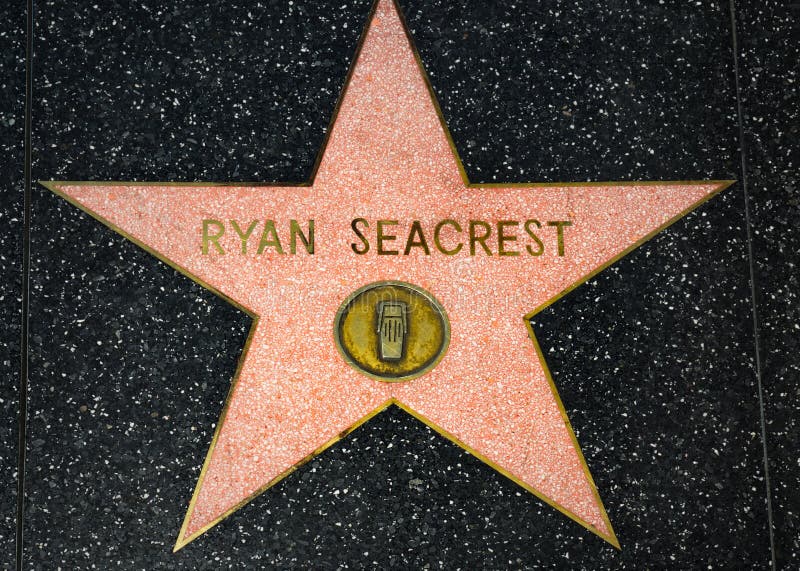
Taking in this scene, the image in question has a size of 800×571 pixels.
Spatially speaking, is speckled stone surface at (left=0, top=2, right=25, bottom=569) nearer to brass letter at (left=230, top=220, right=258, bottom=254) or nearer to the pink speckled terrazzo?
the pink speckled terrazzo

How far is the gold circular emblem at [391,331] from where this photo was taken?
1.27 meters

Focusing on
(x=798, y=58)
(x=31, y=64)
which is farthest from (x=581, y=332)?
(x=31, y=64)

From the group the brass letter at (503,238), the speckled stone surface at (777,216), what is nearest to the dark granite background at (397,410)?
the speckled stone surface at (777,216)

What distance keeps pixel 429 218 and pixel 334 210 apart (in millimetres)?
210

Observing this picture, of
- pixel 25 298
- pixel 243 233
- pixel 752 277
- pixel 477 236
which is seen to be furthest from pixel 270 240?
pixel 752 277

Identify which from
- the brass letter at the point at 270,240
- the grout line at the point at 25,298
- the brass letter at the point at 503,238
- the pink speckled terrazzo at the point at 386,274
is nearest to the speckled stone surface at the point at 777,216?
the pink speckled terrazzo at the point at 386,274

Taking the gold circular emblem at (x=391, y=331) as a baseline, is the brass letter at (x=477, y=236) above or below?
above

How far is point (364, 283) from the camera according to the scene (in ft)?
4.21

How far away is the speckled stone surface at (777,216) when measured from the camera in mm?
1302

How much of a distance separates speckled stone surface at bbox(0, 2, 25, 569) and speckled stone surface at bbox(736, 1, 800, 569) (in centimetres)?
166

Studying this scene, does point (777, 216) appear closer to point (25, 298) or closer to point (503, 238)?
point (503, 238)

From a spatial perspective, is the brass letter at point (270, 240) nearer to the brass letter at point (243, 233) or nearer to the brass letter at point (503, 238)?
the brass letter at point (243, 233)

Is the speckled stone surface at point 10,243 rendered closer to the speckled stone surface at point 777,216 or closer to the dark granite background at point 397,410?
the dark granite background at point 397,410

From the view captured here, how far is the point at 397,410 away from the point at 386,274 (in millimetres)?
301
